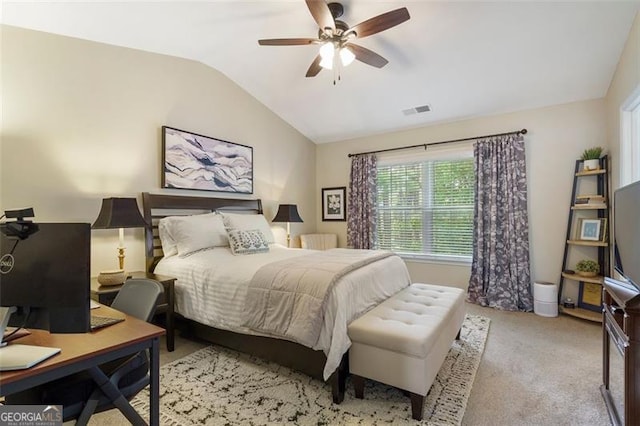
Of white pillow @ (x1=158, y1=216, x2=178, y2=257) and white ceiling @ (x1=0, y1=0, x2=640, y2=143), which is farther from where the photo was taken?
white pillow @ (x1=158, y1=216, x2=178, y2=257)

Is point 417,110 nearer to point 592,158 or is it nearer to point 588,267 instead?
point 592,158

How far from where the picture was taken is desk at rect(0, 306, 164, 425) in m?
0.95

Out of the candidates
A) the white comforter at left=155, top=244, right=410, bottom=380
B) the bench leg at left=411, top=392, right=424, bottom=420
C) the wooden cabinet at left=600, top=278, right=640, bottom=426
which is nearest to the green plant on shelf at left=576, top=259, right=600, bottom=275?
the wooden cabinet at left=600, top=278, right=640, bottom=426

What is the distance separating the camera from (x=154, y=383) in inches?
51.7

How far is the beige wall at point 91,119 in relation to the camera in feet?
8.07

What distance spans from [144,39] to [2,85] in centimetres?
121

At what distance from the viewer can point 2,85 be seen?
2373 mm

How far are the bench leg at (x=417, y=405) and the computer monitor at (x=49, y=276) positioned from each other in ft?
5.59

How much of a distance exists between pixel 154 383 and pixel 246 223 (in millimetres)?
2483

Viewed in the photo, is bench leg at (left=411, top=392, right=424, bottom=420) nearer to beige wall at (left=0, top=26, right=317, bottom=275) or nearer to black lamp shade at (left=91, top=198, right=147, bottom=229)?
black lamp shade at (left=91, top=198, right=147, bottom=229)

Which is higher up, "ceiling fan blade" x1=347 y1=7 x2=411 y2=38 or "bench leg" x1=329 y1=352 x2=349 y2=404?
"ceiling fan blade" x1=347 y1=7 x2=411 y2=38

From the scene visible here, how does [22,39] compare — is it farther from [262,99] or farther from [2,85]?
[262,99]

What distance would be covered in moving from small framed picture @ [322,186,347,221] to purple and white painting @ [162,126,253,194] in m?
1.61

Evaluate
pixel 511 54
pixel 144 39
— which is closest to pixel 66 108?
pixel 144 39
